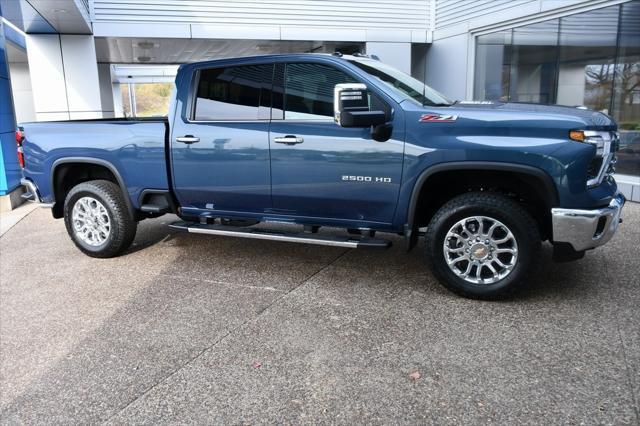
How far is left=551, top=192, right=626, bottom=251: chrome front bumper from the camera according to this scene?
12.5ft

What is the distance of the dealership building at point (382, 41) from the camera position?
9117 mm

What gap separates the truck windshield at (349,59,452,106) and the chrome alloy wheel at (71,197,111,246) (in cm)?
305

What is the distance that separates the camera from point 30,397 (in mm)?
3049

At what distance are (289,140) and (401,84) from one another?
1.13m

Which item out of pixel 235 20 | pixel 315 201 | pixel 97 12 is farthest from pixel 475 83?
pixel 315 201

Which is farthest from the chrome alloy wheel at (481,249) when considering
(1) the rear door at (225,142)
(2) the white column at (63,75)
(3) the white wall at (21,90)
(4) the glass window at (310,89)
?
(3) the white wall at (21,90)

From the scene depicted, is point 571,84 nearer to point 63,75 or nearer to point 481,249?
point 481,249

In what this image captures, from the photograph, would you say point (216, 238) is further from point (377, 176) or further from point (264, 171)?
point (377, 176)

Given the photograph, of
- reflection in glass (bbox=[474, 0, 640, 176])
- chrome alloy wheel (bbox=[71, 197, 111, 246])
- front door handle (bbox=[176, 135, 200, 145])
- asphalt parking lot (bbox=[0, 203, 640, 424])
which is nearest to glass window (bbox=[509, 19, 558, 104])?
reflection in glass (bbox=[474, 0, 640, 176])

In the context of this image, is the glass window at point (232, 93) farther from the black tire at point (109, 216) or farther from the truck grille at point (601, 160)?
the truck grille at point (601, 160)

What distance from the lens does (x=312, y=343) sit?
3.58 metres

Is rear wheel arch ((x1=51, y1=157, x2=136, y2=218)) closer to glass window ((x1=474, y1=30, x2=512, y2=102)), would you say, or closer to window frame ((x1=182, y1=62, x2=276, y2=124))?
window frame ((x1=182, y1=62, x2=276, y2=124))

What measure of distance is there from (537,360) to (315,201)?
2177mm

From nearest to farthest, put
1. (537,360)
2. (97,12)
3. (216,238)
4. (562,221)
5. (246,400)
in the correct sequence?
1. (246,400)
2. (537,360)
3. (562,221)
4. (216,238)
5. (97,12)
